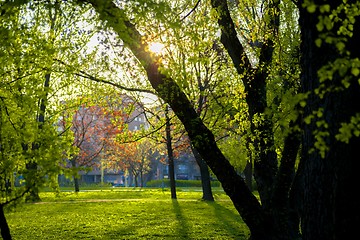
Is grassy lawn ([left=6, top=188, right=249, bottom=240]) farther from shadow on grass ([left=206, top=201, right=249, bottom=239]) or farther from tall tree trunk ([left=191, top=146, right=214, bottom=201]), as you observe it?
tall tree trunk ([left=191, top=146, right=214, bottom=201])

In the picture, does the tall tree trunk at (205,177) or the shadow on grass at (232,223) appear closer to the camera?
the shadow on grass at (232,223)

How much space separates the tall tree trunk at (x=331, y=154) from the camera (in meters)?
5.29

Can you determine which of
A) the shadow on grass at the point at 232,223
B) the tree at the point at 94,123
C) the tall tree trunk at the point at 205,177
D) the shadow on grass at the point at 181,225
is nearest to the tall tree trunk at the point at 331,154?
the tree at the point at 94,123

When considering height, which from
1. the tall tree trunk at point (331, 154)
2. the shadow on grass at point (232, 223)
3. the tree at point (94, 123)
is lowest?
the shadow on grass at point (232, 223)

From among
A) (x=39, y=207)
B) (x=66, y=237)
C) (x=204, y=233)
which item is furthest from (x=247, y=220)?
(x=39, y=207)

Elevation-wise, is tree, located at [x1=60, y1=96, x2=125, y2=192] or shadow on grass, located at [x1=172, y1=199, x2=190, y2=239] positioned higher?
tree, located at [x1=60, y1=96, x2=125, y2=192]

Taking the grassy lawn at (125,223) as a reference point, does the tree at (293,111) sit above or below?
above

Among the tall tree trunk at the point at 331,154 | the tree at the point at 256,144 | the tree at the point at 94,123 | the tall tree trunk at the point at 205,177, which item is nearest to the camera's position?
the tall tree trunk at the point at 331,154

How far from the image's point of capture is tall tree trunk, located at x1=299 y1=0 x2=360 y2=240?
17.4 ft

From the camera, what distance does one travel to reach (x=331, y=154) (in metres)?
5.43

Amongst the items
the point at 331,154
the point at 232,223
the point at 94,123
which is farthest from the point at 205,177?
the point at 94,123

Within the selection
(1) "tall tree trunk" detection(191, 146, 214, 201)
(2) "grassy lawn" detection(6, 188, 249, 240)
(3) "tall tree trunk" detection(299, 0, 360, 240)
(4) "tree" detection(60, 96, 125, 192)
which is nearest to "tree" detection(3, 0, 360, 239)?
(3) "tall tree trunk" detection(299, 0, 360, 240)

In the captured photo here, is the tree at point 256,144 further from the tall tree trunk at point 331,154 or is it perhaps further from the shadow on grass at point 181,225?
the shadow on grass at point 181,225

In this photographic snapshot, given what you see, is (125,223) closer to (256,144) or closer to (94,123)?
(256,144)
